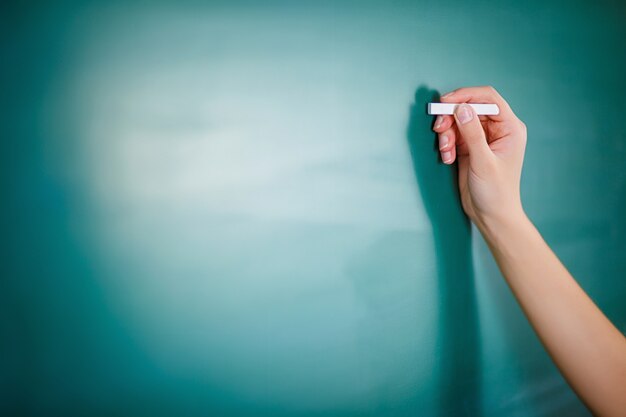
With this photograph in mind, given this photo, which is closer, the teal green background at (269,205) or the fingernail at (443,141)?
the teal green background at (269,205)

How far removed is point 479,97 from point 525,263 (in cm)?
23

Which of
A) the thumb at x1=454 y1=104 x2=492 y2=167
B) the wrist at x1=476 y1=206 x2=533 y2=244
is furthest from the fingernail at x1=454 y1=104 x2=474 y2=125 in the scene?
the wrist at x1=476 y1=206 x2=533 y2=244

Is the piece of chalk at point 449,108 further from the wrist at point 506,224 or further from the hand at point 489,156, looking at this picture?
the wrist at point 506,224

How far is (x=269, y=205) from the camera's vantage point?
1.43ft

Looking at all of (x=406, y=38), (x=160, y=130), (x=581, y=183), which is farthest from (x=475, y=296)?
(x=160, y=130)

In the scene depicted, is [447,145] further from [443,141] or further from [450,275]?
[450,275]

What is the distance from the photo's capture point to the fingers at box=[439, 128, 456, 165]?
1.66ft

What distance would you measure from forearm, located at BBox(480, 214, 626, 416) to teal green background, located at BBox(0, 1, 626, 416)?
0.06 meters

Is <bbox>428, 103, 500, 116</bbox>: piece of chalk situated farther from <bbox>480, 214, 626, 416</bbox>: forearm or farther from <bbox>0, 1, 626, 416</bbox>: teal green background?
<bbox>480, 214, 626, 416</bbox>: forearm

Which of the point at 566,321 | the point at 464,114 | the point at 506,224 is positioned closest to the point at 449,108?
the point at 464,114

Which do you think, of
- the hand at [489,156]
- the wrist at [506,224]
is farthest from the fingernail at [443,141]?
the wrist at [506,224]

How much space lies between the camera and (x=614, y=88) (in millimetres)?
616

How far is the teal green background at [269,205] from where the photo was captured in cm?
37

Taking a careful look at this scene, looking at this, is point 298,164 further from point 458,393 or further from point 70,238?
point 458,393
